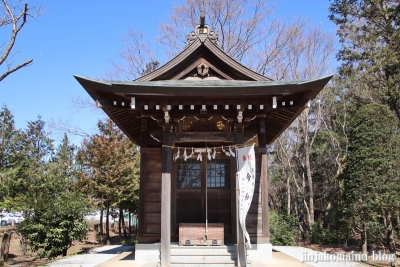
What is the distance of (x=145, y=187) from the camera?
9.42 metres

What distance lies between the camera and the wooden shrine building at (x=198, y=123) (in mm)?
7871

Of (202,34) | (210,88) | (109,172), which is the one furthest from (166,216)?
(109,172)

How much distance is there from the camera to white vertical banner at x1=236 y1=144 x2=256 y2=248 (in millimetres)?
7904

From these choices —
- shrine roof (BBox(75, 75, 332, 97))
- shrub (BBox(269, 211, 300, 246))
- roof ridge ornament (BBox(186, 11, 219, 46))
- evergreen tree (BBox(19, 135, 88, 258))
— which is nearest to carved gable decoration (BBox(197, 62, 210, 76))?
roof ridge ornament (BBox(186, 11, 219, 46))

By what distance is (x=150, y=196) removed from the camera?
9445mm

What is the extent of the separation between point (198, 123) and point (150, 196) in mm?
2510

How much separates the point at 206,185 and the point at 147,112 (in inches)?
109

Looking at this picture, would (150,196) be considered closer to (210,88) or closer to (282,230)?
(210,88)

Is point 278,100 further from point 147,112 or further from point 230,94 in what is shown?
point 147,112

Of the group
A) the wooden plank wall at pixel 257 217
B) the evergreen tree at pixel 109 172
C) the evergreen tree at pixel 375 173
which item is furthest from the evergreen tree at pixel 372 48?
the evergreen tree at pixel 109 172

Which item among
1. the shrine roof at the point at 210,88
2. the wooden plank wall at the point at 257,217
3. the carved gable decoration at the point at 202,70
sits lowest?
the wooden plank wall at the point at 257,217

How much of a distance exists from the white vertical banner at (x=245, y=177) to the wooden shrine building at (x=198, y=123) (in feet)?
1.75

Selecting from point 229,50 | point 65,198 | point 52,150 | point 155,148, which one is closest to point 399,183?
point 155,148

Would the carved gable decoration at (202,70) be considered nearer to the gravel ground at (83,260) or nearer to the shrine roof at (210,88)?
the shrine roof at (210,88)
